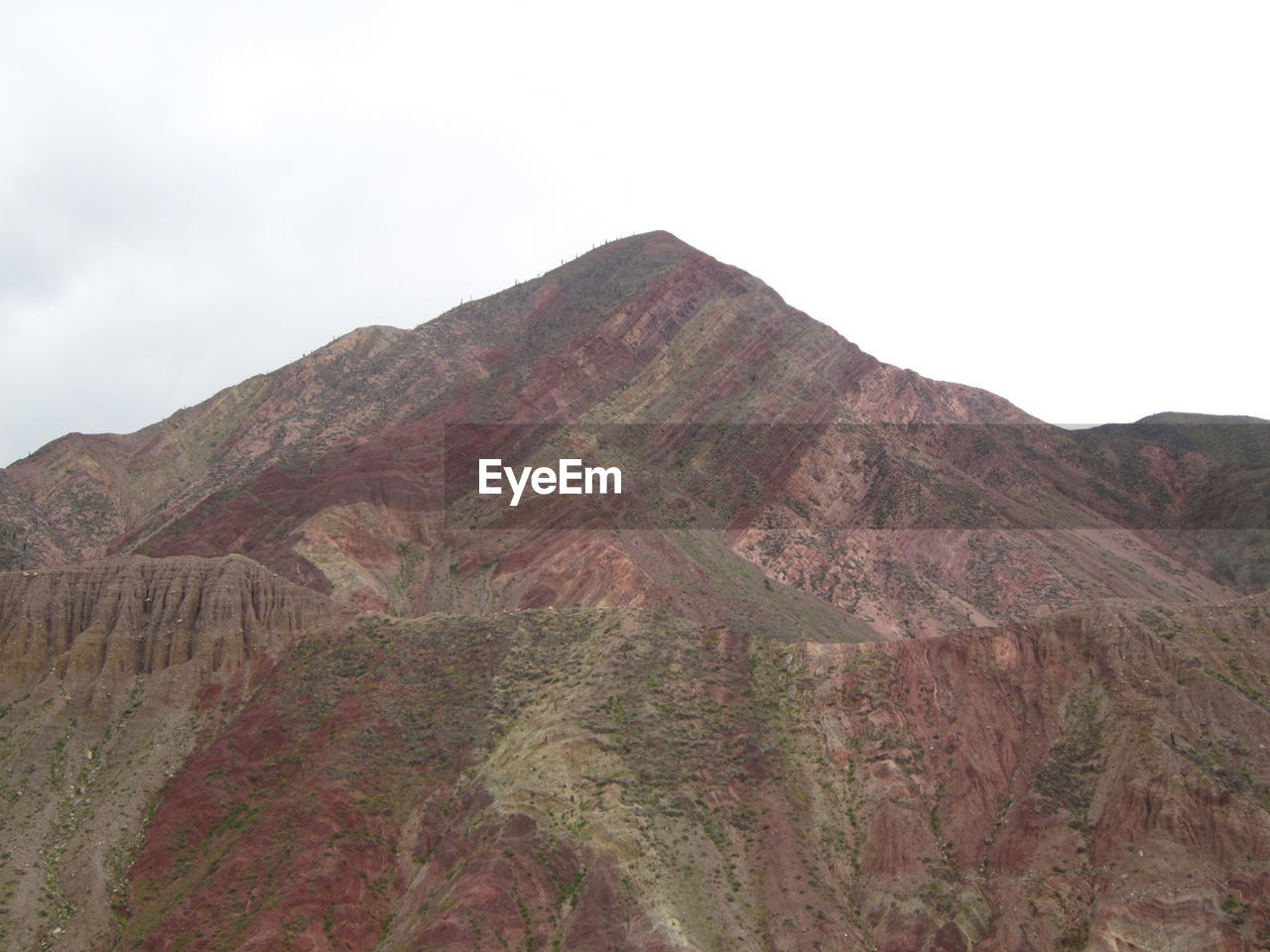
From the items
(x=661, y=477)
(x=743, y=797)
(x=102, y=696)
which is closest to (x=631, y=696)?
(x=743, y=797)

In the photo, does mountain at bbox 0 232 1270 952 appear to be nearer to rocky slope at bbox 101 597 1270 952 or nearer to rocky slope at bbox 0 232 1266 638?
rocky slope at bbox 101 597 1270 952

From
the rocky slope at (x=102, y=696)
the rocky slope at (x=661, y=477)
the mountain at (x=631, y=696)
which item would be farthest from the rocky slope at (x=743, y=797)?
the rocky slope at (x=661, y=477)

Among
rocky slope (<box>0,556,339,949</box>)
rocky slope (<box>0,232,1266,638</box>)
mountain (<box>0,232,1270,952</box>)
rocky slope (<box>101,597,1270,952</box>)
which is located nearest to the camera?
rocky slope (<box>101,597,1270,952</box>)

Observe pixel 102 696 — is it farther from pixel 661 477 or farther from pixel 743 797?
pixel 661 477

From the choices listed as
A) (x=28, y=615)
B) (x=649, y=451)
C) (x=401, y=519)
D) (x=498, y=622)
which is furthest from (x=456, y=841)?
(x=649, y=451)

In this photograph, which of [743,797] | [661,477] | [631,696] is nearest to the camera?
[743,797]

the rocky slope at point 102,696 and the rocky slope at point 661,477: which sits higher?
the rocky slope at point 661,477

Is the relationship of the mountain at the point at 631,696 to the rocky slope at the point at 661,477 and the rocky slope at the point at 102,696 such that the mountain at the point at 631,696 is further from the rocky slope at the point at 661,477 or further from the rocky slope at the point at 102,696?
the rocky slope at the point at 661,477

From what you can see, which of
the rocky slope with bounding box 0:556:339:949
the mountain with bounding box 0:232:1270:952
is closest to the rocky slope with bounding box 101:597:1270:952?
the mountain with bounding box 0:232:1270:952
